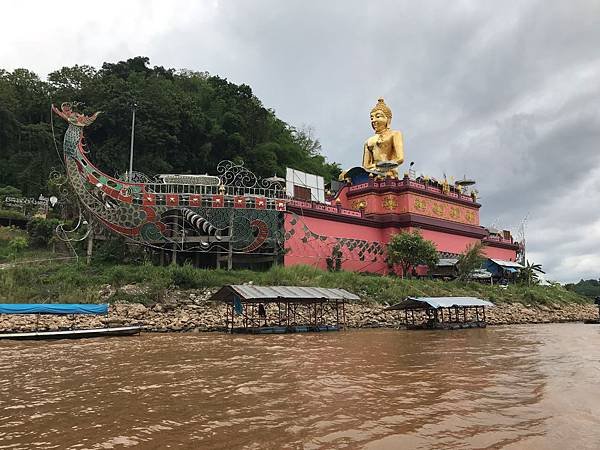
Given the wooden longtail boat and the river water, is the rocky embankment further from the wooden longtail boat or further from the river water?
the river water

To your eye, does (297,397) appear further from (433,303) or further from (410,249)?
(410,249)

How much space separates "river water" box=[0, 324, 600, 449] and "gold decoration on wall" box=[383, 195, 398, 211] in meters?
20.7

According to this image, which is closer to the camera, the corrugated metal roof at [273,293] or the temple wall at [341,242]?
the corrugated metal roof at [273,293]

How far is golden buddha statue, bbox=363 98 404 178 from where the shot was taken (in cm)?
3981

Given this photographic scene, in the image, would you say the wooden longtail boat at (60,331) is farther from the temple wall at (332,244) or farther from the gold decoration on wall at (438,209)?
the gold decoration on wall at (438,209)

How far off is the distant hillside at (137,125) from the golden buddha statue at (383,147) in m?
11.3

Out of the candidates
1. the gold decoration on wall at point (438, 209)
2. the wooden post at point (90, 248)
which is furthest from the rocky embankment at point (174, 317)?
the gold decoration on wall at point (438, 209)

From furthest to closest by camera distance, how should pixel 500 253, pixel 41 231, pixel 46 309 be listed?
1. pixel 500 253
2. pixel 41 231
3. pixel 46 309

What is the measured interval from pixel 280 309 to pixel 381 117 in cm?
2189

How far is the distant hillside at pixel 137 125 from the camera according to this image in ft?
144

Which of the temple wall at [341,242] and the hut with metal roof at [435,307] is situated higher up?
the temple wall at [341,242]

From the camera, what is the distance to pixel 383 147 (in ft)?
133

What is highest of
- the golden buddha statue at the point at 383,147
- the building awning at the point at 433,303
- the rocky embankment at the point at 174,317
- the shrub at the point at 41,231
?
the golden buddha statue at the point at 383,147

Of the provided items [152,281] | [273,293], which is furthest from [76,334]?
[273,293]
